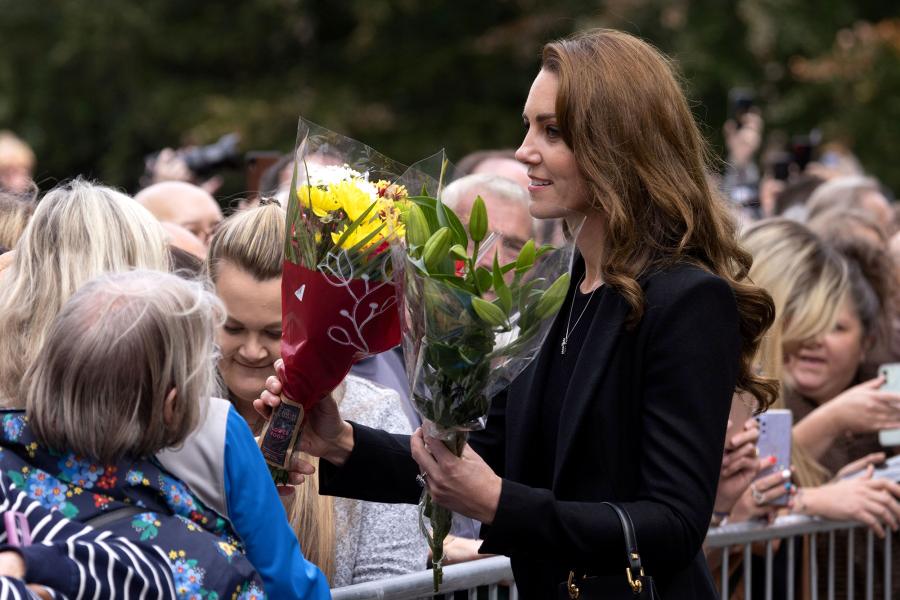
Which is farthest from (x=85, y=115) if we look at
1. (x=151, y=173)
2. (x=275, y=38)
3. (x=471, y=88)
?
(x=151, y=173)

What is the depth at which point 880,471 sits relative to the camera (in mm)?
4453

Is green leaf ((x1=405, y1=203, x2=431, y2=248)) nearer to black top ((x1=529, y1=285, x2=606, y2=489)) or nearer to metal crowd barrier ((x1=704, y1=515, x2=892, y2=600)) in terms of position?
black top ((x1=529, y1=285, x2=606, y2=489))

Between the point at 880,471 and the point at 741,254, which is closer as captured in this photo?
the point at 741,254

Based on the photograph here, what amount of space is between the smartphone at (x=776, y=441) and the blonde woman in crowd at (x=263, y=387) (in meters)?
1.18

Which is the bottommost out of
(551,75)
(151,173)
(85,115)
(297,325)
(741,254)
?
(85,115)

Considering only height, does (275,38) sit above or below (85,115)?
above

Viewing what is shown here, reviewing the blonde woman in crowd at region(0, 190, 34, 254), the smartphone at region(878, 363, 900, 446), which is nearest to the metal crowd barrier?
the smartphone at region(878, 363, 900, 446)

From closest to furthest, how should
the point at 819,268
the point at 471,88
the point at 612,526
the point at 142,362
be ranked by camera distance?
the point at 142,362 < the point at 612,526 < the point at 819,268 < the point at 471,88

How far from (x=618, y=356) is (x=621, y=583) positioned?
0.43m

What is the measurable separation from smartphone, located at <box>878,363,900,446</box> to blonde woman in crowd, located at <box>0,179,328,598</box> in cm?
258

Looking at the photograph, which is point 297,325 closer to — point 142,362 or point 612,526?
point 142,362

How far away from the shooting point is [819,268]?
15.8ft

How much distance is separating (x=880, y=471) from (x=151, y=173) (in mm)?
5518

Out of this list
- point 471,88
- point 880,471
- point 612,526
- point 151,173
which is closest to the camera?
point 612,526
